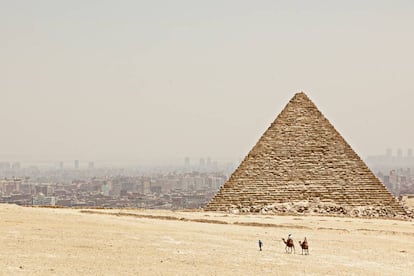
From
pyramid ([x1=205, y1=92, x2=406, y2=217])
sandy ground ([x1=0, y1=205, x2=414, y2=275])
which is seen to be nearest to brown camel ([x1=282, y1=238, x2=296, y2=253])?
sandy ground ([x1=0, y1=205, x2=414, y2=275])

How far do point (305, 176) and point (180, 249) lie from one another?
21.6m

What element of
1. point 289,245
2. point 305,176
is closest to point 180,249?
point 289,245

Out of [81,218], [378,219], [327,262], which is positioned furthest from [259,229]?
[378,219]

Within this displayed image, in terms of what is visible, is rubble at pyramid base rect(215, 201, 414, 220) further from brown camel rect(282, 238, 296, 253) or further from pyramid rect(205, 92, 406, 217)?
brown camel rect(282, 238, 296, 253)

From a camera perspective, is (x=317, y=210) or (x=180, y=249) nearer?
(x=180, y=249)

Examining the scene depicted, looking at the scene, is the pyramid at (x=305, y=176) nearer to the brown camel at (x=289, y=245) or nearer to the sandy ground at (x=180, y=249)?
the sandy ground at (x=180, y=249)

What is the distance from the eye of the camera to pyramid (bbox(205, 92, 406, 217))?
40.7 meters

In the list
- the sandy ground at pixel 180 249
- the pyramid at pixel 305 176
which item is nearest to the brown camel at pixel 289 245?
the sandy ground at pixel 180 249

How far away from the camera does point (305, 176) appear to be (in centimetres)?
4103

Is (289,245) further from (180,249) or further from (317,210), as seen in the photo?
(317,210)

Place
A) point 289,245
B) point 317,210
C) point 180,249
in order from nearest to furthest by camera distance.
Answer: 1. point 180,249
2. point 289,245
3. point 317,210

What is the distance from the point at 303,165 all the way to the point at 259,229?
12841mm

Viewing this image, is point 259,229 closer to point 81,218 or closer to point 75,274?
point 81,218

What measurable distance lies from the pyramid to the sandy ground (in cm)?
965
